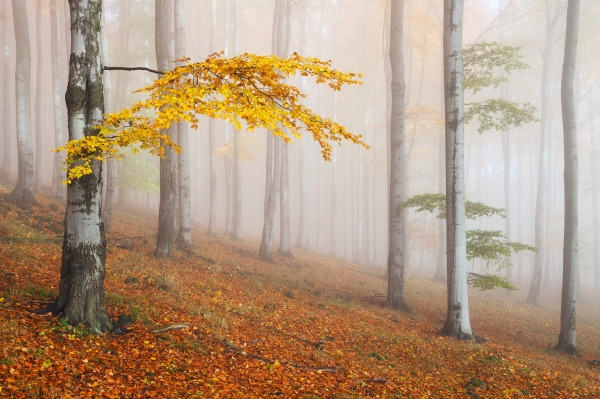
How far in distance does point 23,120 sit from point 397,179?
12808 millimetres

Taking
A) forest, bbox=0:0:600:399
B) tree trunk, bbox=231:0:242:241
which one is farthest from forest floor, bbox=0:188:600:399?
tree trunk, bbox=231:0:242:241

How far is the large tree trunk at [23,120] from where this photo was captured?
1309cm

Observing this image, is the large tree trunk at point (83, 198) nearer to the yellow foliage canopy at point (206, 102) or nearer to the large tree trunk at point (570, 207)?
the yellow foliage canopy at point (206, 102)

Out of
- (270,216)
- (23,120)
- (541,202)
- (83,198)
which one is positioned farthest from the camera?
(541,202)

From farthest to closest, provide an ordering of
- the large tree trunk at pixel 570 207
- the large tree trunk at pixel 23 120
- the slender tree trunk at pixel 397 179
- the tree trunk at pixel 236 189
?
the tree trunk at pixel 236 189
the large tree trunk at pixel 23 120
the slender tree trunk at pixel 397 179
the large tree trunk at pixel 570 207

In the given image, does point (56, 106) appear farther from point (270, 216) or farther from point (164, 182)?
point (270, 216)

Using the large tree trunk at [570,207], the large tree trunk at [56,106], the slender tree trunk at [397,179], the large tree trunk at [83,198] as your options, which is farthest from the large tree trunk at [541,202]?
the large tree trunk at [56,106]

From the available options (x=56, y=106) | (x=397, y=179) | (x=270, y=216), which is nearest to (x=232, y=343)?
(x=397, y=179)

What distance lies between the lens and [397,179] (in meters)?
12.9

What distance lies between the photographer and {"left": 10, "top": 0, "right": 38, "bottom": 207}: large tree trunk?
43.0ft

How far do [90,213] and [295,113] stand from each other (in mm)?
3272

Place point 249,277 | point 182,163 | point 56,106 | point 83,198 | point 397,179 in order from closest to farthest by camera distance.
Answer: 1. point 83,198
2. point 397,179
3. point 249,277
4. point 182,163
5. point 56,106

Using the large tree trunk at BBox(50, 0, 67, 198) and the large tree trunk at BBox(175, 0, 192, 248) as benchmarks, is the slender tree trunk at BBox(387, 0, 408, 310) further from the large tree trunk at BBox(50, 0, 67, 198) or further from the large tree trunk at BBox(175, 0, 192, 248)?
the large tree trunk at BBox(50, 0, 67, 198)

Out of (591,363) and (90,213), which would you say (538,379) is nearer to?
(591,363)
